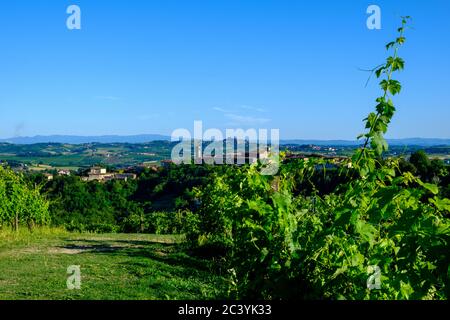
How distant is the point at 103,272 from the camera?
9664 millimetres

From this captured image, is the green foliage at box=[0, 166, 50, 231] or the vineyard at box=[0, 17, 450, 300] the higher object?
the vineyard at box=[0, 17, 450, 300]

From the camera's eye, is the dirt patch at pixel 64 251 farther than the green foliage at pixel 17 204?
No

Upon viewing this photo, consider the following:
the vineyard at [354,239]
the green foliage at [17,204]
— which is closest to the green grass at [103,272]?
the vineyard at [354,239]

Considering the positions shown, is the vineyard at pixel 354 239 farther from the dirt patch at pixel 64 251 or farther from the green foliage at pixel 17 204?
the green foliage at pixel 17 204

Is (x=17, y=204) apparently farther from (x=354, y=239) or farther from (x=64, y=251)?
(x=354, y=239)

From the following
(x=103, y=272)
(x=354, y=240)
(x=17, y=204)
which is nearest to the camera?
(x=354, y=240)

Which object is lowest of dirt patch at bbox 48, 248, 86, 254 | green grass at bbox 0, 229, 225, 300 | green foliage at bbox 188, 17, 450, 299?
dirt patch at bbox 48, 248, 86, 254

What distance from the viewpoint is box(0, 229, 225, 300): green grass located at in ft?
25.4

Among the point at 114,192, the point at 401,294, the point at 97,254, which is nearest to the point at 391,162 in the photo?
the point at 401,294

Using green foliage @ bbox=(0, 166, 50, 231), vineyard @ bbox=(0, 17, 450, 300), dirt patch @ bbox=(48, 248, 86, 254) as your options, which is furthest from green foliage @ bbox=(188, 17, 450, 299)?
green foliage @ bbox=(0, 166, 50, 231)

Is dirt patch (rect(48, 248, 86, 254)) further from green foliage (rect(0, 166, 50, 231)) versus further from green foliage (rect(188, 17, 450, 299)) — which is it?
green foliage (rect(188, 17, 450, 299))

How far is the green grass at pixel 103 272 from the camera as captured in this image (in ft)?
25.4

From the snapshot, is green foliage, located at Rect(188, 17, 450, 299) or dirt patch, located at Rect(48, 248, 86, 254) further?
dirt patch, located at Rect(48, 248, 86, 254)

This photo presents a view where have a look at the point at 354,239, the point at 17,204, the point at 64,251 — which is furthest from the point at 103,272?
the point at 17,204
